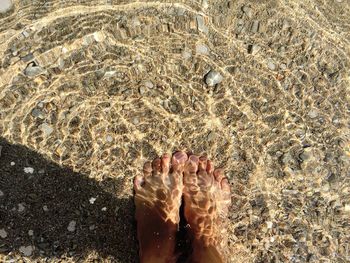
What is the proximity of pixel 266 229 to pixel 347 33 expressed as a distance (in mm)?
1922

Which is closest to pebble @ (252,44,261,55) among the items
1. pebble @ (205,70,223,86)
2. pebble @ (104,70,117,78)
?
pebble @ (205,70,223,86)

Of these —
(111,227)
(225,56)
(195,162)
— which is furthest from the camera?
(225,56)

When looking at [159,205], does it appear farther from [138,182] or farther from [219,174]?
[219,174]

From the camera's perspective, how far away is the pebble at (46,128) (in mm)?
3889

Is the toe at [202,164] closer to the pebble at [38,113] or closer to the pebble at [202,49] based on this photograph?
the pebble at [202,49]

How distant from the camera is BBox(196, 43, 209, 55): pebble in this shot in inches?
169

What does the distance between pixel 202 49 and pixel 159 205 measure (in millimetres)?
1344

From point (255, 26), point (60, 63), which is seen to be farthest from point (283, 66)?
point (60, 63)

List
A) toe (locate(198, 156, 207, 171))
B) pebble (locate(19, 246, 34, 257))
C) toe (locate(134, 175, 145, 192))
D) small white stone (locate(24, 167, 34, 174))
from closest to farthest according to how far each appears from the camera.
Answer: pebble (locate(19, 246, 34, 257)) < small white stone (locate(24, 167, 34, 174)) < toe (locate(134, 175, 145, 192)) < toe (locate(198, 156, 207, 171))

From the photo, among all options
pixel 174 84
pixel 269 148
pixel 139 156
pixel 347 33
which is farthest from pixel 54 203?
pixel 347 33

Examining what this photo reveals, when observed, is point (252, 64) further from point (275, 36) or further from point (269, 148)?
point (269, 148)

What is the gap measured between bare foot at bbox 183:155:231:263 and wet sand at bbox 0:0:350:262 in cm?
9

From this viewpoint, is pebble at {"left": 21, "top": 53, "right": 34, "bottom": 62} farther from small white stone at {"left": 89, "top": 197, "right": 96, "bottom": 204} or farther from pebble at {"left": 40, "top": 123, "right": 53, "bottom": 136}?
small white stone at {"left": 89, "top": 197, "right": 96, "bottom": 204}

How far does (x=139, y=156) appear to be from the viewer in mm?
3945
